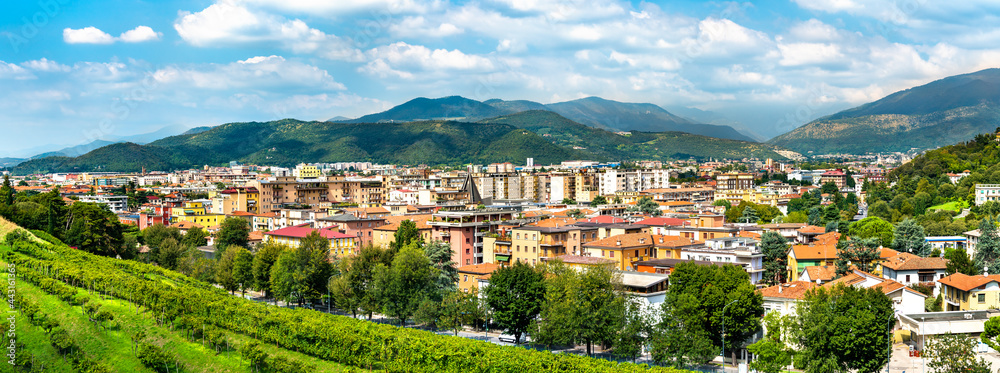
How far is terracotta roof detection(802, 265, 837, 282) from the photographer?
37997 mm

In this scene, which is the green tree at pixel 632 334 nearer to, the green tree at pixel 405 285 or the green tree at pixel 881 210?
the green tree at pixel 405 285

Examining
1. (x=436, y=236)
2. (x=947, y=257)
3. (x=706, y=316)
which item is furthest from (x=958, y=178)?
(x=706, y=316)

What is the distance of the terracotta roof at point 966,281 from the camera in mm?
34781

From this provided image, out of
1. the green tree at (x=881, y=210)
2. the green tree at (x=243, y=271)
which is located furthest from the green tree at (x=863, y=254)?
the green tree at (x=881, y=210)

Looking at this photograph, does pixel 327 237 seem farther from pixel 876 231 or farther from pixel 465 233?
pixel 876 231

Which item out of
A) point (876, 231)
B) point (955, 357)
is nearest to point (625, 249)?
point (955, 357)

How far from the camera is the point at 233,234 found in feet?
198

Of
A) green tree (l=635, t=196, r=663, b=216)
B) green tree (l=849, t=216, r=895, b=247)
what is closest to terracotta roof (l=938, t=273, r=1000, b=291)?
green tree (l=849, t=216, r=895, b=247)

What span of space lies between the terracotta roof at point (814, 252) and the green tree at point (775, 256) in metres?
0.72

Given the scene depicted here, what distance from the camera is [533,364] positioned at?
82.6ft

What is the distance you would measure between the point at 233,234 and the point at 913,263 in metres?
→ 47.1

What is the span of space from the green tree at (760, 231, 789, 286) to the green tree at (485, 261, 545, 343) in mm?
15358

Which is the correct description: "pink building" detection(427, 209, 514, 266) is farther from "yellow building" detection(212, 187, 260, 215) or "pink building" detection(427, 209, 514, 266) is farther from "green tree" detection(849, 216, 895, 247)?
"yellow building" detection(212, 187, 260, 215)

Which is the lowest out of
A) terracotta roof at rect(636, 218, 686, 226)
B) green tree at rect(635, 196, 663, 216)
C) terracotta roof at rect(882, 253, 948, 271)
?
terracotta roof at rect(882, 253, 948, 271)
